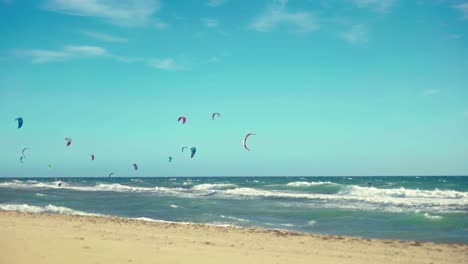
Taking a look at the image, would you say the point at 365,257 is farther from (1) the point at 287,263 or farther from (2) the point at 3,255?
(2) the point at 3,255

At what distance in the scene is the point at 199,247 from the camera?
8656mm

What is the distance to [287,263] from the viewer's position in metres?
7.18

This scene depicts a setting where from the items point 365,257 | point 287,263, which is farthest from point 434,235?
point 287,263

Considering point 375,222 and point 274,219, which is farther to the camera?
point 274,219

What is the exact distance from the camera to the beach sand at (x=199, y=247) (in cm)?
682

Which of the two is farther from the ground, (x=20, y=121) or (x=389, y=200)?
(x=20, y=121)

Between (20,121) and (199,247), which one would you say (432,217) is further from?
(20,121)

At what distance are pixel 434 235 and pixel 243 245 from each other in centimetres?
648

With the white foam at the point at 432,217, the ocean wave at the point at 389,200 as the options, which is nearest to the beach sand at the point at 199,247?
the white foam at the point at 432,217

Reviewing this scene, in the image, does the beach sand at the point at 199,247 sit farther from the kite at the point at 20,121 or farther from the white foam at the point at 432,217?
the white foam at the point at 432,217

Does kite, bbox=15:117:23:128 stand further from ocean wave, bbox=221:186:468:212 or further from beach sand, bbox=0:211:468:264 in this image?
ocean wave, bbox=221:186:468:212

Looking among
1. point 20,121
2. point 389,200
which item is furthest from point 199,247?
point 389,200

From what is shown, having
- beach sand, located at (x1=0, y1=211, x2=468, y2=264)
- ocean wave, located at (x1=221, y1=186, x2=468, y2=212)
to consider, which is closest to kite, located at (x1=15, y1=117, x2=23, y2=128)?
beach sand, located at (x1=0, y1=211, x2=468, y2=264)

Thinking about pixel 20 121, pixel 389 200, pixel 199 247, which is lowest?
pixel 389 200
